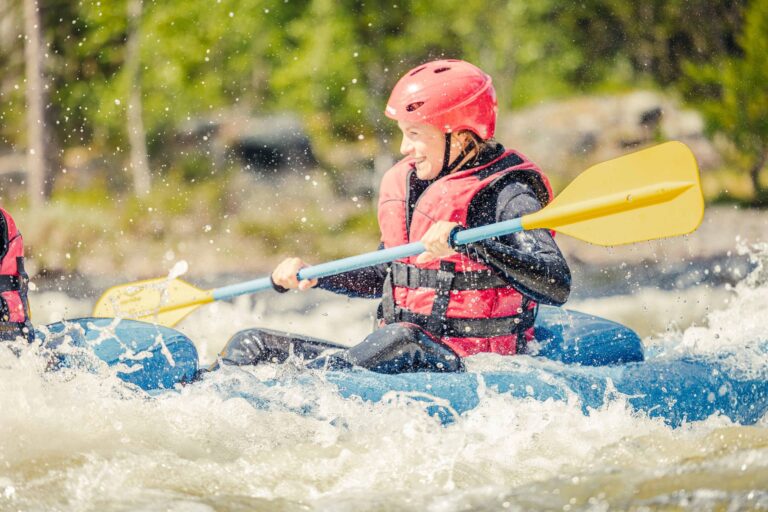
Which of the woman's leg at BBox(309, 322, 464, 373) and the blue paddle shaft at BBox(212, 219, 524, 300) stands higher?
the blue paddle shaft at BBox(212, 219, 524, 300)

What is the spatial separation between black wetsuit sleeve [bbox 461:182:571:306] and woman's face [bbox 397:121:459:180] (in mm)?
284

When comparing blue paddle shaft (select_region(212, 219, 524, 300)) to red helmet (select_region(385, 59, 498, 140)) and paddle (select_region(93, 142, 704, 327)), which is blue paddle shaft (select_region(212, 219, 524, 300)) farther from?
red helmet (select_region(385, 59, 498, 140))

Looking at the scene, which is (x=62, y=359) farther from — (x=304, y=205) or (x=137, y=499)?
(x=304, y=205)

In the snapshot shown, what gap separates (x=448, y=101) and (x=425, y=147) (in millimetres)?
173

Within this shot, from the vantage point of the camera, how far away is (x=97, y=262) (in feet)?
40.2

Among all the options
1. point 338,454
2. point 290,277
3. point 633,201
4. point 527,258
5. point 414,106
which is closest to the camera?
point 338,454

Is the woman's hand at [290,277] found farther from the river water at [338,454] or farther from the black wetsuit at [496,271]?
the river water at [338,454]

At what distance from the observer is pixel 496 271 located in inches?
121

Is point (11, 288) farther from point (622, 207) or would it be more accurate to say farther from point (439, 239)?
point (622, 207)

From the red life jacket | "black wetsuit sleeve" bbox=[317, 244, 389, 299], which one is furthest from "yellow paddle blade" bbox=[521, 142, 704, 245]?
the red life jacket

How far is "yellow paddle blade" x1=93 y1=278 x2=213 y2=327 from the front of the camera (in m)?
4.10

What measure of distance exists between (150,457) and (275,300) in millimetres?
6767

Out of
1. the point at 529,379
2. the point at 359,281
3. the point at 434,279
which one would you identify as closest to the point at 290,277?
the point at 359,281

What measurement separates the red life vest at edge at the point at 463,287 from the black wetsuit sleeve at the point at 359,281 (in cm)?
28
